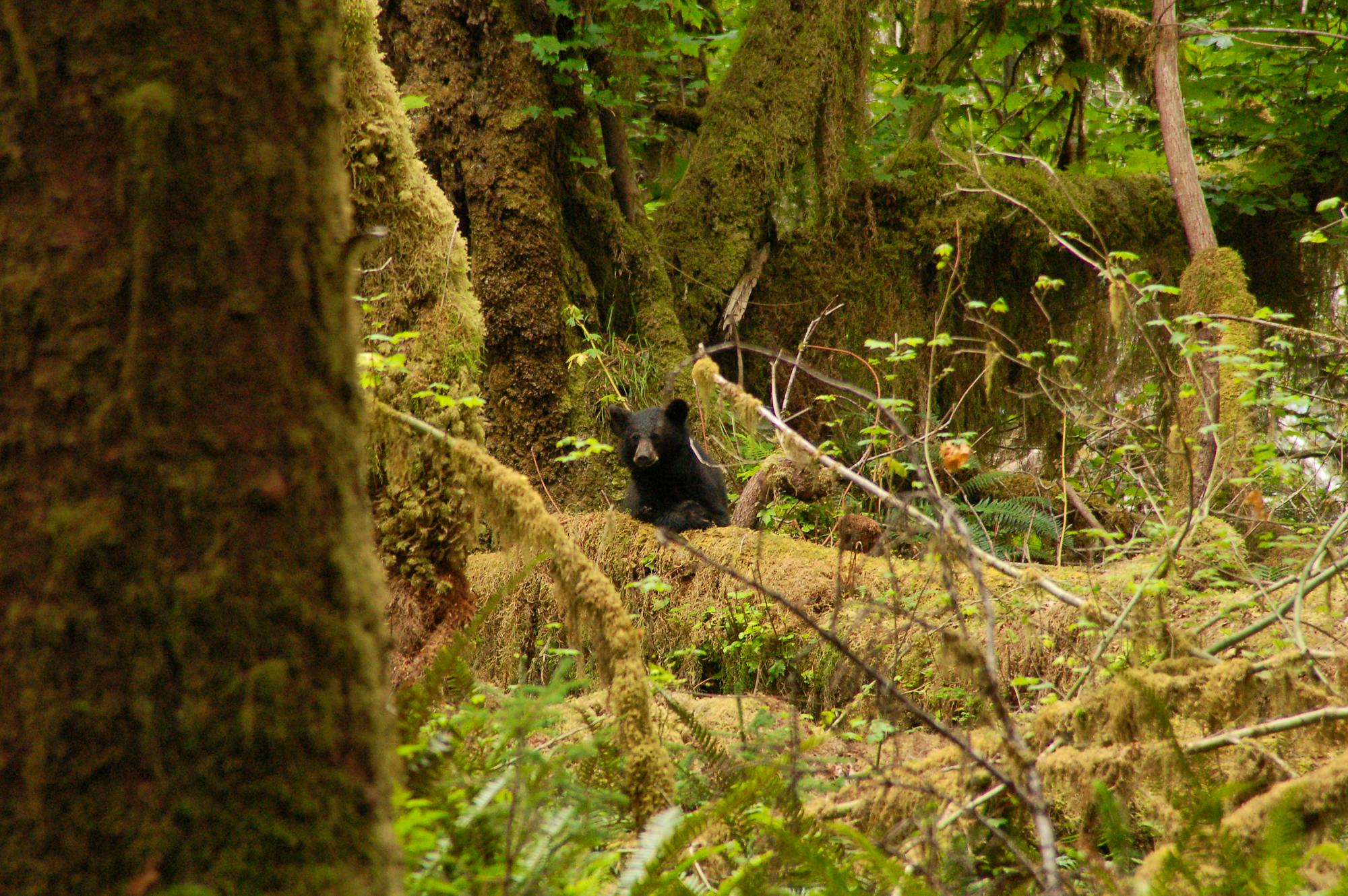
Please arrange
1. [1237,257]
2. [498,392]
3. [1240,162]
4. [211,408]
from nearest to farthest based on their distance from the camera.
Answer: [211,408], [1237,257], [498,392], [1240,162]

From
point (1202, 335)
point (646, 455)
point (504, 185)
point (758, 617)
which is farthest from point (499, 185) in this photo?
point (1202, 335)

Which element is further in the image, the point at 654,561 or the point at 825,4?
the point at 825,4

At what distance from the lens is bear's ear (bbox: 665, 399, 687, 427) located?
22.2 feet

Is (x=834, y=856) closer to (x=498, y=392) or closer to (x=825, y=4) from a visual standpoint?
(x=498, y=392)

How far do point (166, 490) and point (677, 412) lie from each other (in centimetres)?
562

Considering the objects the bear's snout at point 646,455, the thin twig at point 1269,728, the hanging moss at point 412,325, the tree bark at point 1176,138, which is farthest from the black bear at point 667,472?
the thin twig at point 1269,728

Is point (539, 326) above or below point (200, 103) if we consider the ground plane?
below

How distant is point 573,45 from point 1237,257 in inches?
198

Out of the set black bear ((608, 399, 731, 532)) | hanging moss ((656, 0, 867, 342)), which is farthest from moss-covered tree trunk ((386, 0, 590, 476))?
hanging moss ((656, 0, 867, 342))

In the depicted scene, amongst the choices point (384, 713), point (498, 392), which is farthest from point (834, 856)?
point (498, 392)

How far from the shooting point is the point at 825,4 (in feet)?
27.1

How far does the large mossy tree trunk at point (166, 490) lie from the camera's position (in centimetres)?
121

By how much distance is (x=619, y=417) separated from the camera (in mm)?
6891

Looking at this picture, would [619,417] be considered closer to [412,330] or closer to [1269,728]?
[412,330]
